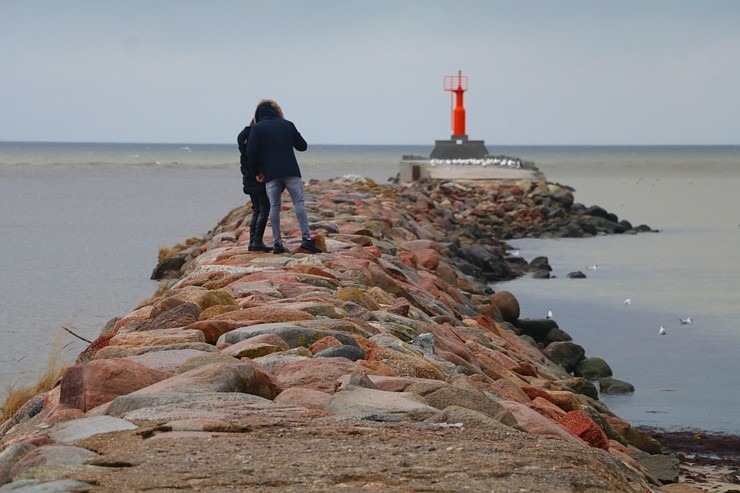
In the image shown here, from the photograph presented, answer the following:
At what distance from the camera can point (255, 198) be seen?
33.2 feet

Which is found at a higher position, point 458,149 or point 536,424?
point 536,424

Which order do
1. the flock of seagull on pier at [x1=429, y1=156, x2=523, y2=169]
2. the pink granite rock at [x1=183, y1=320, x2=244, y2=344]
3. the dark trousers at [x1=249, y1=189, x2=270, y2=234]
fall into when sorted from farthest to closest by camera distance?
1. the flock of seagull on pier at [x1=429, y1=156, x2=523, y2=169]
2. the dark trousers at [x1=249, y1=189, x2=270, y2=234]
3. the pink granite rock at [x1=183, y1=320, x2=244, y2=344]

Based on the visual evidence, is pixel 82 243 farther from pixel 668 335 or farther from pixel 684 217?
pixel 684 217

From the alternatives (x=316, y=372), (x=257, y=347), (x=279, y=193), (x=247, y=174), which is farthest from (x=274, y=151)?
(x=316, y=372)

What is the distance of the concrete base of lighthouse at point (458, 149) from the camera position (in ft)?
128

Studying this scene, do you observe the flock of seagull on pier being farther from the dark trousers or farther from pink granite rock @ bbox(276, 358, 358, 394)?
pink granite rock @ bbox(276, 358, 358, 394)

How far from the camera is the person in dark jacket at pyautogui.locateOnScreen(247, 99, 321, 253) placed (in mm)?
9469

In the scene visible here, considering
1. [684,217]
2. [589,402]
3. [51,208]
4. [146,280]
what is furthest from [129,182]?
[589,402]

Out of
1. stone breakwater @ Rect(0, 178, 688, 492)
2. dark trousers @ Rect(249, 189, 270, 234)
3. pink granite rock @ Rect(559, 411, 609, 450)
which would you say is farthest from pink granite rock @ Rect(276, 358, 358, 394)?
dark trousers @ Rect(249, 189, 270, 234)

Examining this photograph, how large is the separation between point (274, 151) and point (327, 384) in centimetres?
472

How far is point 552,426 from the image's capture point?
195 inches

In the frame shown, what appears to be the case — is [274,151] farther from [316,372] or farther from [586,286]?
[586,286]

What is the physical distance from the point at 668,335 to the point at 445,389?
7.55 meters

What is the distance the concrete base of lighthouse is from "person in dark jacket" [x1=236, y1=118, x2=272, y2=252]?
94.8 ft
